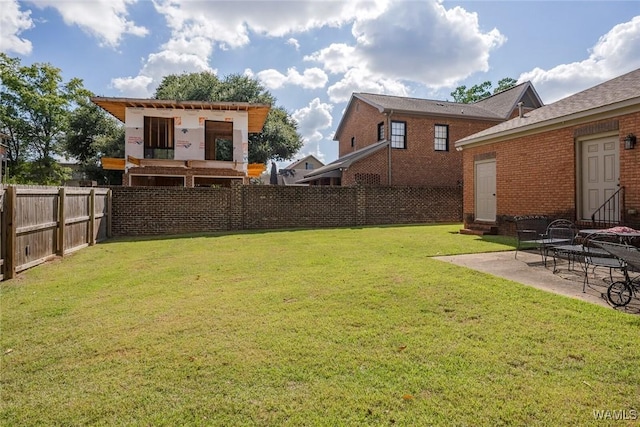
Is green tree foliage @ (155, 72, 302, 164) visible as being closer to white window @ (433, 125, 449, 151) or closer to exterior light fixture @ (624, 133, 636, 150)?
white window @ (433, 125, 449, 151)

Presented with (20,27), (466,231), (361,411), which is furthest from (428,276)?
(20,27)

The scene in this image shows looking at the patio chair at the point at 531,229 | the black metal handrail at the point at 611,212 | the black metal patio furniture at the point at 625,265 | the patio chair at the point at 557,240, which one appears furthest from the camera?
the patio chair at the point at 531,229

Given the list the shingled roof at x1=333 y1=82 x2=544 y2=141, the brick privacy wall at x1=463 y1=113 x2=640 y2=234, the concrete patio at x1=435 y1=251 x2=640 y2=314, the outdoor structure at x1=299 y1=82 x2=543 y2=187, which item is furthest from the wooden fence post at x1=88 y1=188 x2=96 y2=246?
the shingled roof at x1=333 y1=82 x2=544 y2=141

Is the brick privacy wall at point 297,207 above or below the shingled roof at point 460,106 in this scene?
below

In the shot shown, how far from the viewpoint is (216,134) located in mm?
22297

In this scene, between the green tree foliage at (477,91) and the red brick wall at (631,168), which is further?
the green tree foliage at (477,91)

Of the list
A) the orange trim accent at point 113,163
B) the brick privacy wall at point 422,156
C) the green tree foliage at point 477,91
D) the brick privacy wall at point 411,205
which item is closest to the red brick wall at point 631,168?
the brick privacy wall at point 411,205

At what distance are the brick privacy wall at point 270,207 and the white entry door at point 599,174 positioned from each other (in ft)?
26.8

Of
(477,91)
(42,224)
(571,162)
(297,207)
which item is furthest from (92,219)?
(477,91)

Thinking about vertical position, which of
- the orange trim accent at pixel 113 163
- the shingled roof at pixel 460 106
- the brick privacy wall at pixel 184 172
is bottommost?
the brick privacy wall at pixel 184 172

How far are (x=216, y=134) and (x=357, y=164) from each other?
29.6ft

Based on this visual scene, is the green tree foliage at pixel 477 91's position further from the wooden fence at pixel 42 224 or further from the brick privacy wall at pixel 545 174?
the wooden fence at pixel 42 224

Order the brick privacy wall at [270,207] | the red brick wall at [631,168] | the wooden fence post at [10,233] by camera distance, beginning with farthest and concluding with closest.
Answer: the brick privacy wall at [270,207] → the red brick wall at [631,168] → the wooden fence post at [10,233]

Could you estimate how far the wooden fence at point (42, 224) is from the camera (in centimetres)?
593
